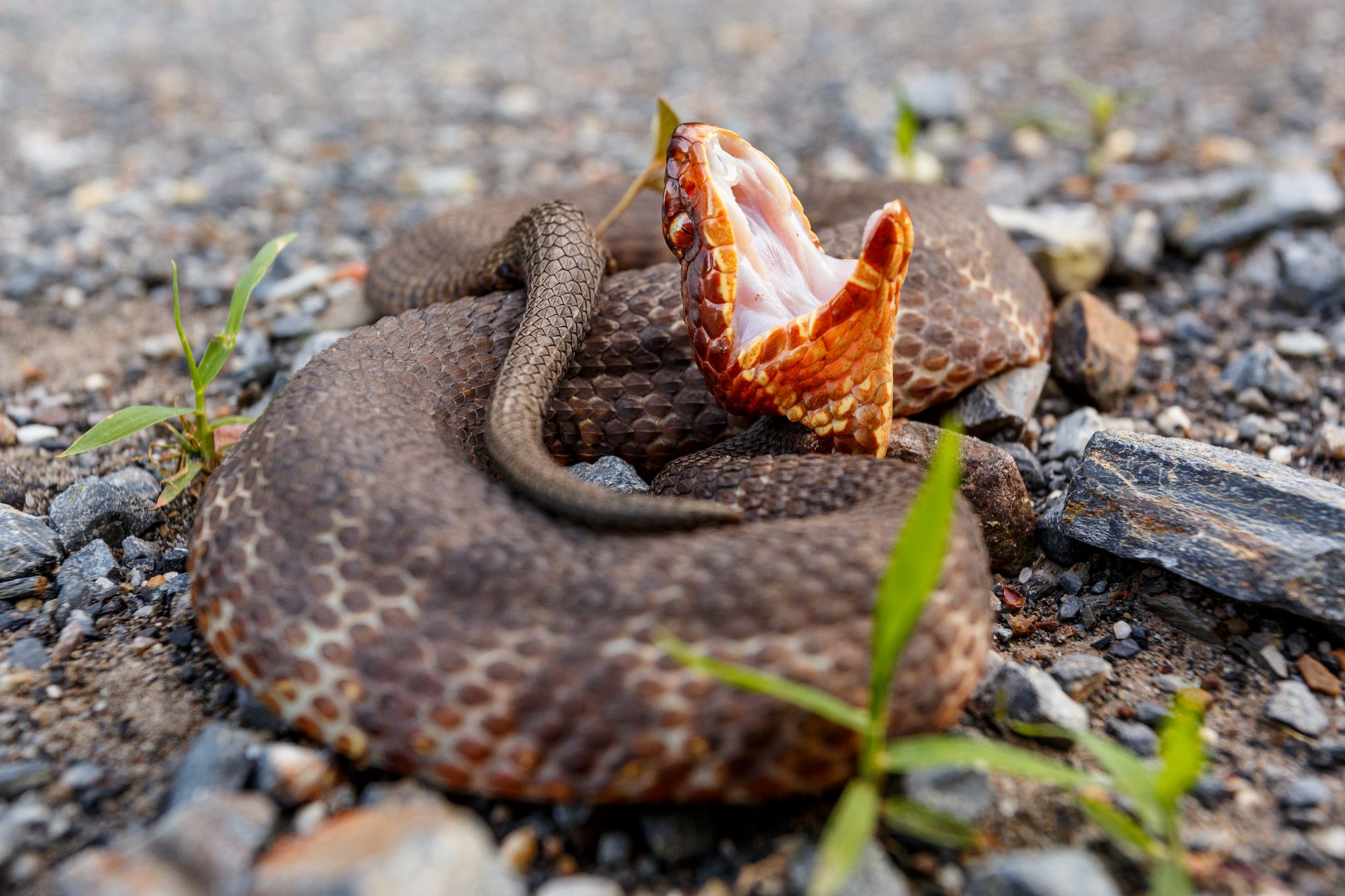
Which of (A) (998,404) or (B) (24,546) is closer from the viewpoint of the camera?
(B) (24,546)

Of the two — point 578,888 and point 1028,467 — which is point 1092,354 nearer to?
point 1028,467

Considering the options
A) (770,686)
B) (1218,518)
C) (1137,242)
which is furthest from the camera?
(1137,242)

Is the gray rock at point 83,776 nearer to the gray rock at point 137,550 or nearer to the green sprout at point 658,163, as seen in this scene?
the gray rock at point 137,550

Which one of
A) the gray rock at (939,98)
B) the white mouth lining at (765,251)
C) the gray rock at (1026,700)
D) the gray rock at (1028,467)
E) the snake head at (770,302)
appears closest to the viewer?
the gray rock at (1026,700)

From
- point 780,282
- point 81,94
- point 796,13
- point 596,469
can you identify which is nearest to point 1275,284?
point 780,282

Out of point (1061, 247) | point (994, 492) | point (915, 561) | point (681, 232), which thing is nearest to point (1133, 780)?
point (915, 561)

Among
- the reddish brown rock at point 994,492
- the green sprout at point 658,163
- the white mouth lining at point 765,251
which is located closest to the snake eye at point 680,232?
the white mouth lining at point 765,251

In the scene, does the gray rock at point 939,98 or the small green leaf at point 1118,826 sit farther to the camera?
the gray rock at point 939,98

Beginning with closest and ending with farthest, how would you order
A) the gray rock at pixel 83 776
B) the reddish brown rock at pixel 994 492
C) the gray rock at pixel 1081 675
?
the gray rock at pixel 83 776 < the gray rock at pixel 1081 675 < the reddish brown rock at pixel 994 492
